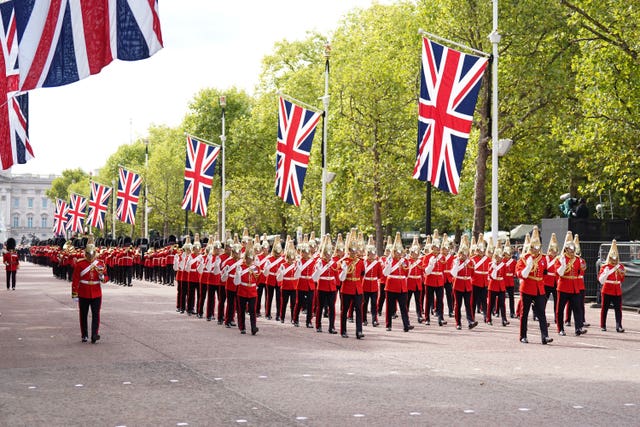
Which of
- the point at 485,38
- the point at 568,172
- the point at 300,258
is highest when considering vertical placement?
the point at 485,38

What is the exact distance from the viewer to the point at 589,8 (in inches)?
1109

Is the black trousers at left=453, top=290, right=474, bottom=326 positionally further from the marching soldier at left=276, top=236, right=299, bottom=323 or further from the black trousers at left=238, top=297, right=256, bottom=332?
the black trousers at left=238, top=297, right=256, bottom=332

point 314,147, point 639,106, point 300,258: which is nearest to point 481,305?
point 300,258

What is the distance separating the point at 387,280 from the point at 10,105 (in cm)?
997

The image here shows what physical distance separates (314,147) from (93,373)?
38194mm

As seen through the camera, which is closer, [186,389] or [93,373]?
[186,389]

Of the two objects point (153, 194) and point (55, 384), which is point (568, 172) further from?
point (153, 194)

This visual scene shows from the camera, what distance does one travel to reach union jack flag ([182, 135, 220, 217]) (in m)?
36.2

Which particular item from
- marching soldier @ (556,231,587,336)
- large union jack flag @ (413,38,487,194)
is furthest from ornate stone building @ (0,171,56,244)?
marching soldier @ (556,231,587,336)

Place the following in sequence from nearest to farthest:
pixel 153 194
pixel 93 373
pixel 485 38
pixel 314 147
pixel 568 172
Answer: pixel 93 373 < pixel 485 38 < pixel 568 172 < pixel 314 147 < pixel 153 194

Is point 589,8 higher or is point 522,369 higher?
point 589,8

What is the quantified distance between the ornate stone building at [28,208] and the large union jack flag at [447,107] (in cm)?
17133

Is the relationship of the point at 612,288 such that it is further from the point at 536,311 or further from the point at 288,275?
the point at 288,275

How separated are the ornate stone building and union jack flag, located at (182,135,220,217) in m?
155
